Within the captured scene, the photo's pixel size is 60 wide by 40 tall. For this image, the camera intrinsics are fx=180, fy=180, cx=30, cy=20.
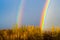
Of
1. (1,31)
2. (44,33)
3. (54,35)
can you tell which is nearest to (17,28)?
(1,31)

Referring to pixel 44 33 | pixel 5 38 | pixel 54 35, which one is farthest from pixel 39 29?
pixel 5 38

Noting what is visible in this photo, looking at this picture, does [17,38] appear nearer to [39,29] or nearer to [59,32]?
[39,29]

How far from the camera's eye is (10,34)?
693 inches

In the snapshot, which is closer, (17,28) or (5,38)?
(5,38)

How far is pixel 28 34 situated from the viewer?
16.8 metres

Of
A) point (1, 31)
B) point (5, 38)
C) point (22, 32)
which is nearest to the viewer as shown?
point (5, 38)

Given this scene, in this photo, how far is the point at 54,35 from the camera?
631 inches

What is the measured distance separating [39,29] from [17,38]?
2.78m

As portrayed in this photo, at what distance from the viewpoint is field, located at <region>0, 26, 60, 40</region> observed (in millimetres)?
15749

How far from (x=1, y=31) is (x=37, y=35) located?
348 cm

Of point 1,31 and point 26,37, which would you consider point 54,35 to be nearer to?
point 26,37

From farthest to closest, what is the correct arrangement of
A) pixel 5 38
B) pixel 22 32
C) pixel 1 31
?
pixel 22 32 < pixel 1 31 < pixel 5 38

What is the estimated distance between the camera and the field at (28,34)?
15.7 meters

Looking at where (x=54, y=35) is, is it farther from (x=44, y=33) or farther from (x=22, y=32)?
(x=22, y=32)
